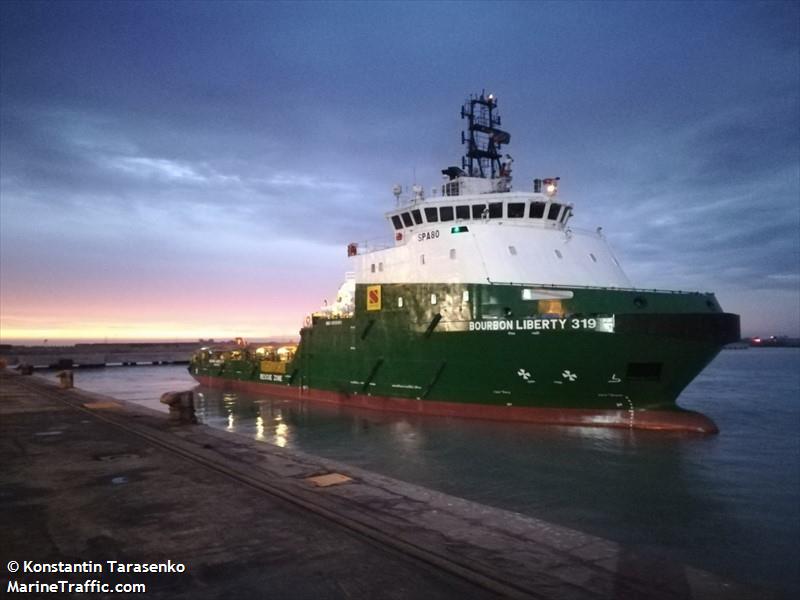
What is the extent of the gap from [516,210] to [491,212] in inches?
37.9

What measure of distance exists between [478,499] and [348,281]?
55.9ft

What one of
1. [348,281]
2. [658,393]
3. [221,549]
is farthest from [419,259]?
[221,549]

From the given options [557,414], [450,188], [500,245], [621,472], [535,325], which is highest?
[450,188]

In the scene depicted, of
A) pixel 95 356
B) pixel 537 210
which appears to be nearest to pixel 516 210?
pixel 537 210

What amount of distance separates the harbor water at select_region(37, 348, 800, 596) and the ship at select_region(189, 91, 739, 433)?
902mm

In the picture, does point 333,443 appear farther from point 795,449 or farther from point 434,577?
point 795,449

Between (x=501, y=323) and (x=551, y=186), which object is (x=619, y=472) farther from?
(x=551, y=186)

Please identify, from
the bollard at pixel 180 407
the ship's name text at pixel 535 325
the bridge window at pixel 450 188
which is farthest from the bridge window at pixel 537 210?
the bollard at pixel 180 407

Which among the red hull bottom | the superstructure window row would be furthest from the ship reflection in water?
the superstructure window row

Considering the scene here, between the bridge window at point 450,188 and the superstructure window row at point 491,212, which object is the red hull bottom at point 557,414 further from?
the bridge window at point 450,188

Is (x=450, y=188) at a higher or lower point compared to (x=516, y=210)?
higher

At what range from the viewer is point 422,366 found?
67.3 feet

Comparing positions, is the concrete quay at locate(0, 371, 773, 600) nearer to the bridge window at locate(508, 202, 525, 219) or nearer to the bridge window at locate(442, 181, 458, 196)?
the bridge window at locate(508, 202, 525, 219)

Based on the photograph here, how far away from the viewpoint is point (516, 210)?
20.9 m
